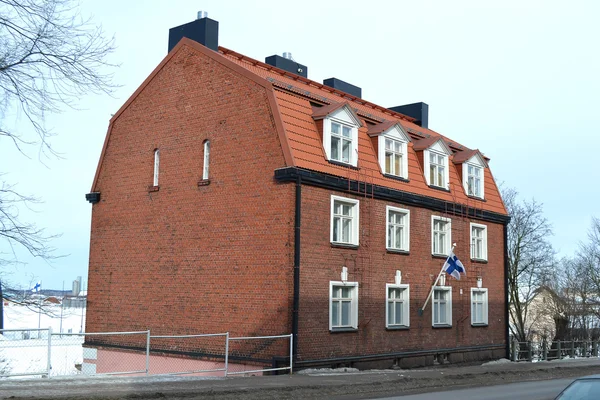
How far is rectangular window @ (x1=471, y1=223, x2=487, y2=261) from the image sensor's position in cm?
3158

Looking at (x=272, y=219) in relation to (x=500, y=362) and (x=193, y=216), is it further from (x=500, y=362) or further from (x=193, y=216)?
(x=500, y=362)

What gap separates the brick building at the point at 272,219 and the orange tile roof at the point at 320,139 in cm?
8

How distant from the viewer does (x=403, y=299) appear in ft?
87.3

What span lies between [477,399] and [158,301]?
501 inches

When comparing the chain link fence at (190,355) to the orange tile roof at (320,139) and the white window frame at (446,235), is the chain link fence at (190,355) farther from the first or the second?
the white window frame at (446,235)

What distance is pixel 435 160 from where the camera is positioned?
29.4 meters

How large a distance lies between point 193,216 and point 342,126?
19.7ft

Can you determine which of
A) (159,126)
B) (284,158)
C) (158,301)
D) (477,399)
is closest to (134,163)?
(159,126)

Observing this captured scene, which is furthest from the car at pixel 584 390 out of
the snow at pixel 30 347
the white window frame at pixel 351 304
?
the white window frame at pixel 351 304

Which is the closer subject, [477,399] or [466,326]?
[477,399]

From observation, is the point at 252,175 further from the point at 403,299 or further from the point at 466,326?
the point at 466,326

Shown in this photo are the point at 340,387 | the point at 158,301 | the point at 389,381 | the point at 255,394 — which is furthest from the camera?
the point at 158,301

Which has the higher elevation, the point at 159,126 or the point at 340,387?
the point at 159,126

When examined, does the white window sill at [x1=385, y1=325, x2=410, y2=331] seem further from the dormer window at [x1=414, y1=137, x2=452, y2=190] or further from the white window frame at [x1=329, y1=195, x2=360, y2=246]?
the dormer window at [x1=414, y1=137, x2=452, y2=190]
